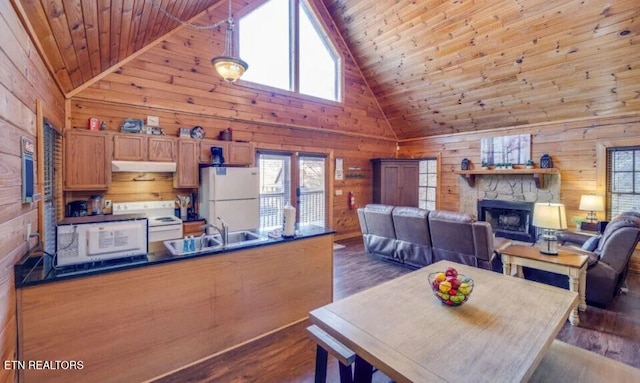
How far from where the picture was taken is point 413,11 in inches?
192

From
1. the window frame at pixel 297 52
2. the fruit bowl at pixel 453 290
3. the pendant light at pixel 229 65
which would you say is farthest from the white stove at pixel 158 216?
the fruit bowl at pixel 453 290

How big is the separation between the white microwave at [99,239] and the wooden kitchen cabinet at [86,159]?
6.84ft

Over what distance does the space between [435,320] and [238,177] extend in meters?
3.67

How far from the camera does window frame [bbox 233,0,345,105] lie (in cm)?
511

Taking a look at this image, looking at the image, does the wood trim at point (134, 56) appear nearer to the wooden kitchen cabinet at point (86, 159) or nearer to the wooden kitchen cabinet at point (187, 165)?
the wooden kitchen cabinet at point (86, 159)

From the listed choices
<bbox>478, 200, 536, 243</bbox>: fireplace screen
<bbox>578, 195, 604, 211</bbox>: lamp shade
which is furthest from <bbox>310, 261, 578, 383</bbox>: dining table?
<bbox>478, 200, 536, 243</bbox>: fireplace screen

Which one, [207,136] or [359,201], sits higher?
[207,136]

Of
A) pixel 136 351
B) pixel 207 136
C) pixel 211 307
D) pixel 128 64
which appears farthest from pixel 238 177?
pixel 136 351

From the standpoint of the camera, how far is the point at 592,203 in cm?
477

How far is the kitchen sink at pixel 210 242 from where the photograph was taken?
7.54 feet

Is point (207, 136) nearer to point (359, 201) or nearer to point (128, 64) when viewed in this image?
point (128, 64)

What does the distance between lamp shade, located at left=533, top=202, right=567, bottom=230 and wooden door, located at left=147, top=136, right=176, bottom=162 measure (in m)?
4.62

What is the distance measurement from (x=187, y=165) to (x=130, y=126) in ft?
2.85

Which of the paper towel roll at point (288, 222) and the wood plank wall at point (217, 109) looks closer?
the paper towel roll at point (288, 222)
